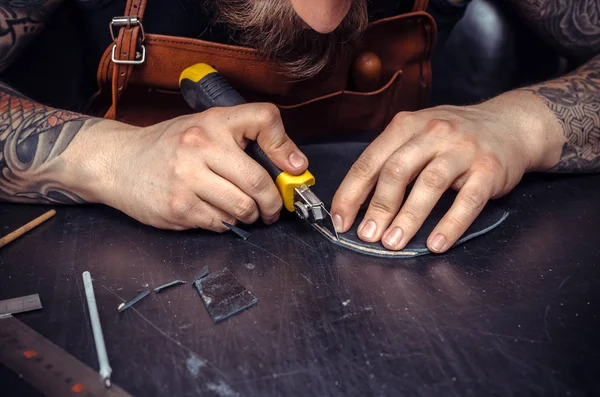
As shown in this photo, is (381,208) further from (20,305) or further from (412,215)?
(20,305)

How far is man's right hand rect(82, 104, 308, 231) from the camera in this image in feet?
2.96

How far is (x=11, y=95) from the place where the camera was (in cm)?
113

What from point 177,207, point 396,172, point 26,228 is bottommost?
point 26,228

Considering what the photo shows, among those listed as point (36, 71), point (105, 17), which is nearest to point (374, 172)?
point (105, 17)

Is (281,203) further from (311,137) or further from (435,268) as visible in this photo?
(311,137)

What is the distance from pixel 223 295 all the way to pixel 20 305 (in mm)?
289

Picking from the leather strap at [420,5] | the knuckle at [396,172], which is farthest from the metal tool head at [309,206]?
the leather strap at [420,5]

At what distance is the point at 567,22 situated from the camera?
1396 mm

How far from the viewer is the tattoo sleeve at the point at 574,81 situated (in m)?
1.14

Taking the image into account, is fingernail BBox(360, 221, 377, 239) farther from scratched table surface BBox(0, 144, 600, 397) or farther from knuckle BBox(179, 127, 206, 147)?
knuckle BBox(179, 127, 206, 147)

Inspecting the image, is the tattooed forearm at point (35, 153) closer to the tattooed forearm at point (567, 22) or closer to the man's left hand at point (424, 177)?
the man's left hand at point (424, 177)

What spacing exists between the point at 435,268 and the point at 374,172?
182mm

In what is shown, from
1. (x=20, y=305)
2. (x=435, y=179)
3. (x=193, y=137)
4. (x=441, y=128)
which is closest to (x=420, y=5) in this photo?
(x=441, y=128)

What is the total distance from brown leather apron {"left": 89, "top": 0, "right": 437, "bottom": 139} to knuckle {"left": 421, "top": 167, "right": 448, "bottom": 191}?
0.47 m
